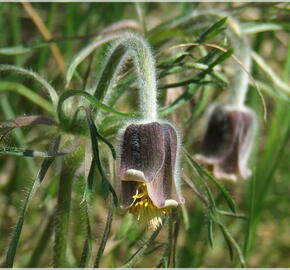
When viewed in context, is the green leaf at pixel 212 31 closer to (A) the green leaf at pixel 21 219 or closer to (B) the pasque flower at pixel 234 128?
(B) the pasque flower at pixel 234 128

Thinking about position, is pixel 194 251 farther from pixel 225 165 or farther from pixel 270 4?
pixel 270 4

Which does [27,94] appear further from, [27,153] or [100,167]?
[100,167]

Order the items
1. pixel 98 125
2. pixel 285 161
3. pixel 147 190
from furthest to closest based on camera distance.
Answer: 1. pixel 285 161
2. pixel 98 125
3. pixel 147 190

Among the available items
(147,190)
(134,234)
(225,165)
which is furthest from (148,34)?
(147,190)

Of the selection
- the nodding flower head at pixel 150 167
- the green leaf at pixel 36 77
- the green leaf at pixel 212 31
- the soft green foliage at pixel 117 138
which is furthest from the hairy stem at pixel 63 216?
the green leaf at pixel 212 31

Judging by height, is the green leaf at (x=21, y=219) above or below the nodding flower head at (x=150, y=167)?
below

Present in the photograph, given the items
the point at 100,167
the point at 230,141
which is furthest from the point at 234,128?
the point at 100,167

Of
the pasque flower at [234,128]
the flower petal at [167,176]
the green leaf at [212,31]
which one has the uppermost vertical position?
the green leaf at [212,31]
